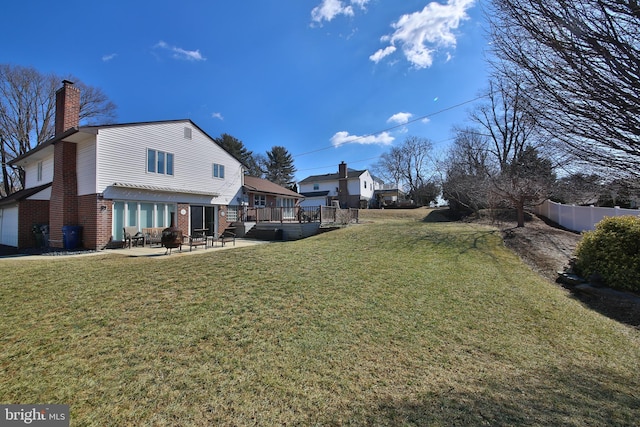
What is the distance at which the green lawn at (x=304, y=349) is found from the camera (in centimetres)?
255

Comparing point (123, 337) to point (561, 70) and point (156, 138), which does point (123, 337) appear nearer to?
point (561, 70)

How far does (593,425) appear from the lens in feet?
8.09

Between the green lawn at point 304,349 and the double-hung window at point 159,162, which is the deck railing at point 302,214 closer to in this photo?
the double-hung window at point 159,162

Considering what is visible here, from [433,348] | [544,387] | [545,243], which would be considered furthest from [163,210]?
[545,243]

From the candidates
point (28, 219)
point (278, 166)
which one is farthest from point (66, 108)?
point (278, 166)

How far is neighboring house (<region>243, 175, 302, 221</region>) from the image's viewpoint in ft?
66.4

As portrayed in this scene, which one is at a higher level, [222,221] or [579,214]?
[579,214]

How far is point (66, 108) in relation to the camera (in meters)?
13.4

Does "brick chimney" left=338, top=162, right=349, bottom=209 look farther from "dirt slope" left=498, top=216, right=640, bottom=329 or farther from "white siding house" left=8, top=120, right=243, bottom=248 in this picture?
"dirt slope" left=498, top=216, right=640, bottom=329

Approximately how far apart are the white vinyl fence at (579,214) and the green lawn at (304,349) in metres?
7.95

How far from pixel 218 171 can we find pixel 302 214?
668 cm

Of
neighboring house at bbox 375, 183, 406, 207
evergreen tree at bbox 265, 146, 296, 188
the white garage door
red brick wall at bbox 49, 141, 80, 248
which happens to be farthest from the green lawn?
evergreen tree at bbox 265, 146, 296, 188

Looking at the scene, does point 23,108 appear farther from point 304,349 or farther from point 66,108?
point 304,349

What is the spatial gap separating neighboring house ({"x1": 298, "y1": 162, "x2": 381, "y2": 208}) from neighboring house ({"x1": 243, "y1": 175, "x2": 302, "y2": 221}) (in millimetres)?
13478
